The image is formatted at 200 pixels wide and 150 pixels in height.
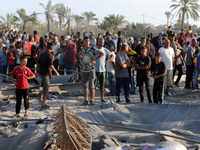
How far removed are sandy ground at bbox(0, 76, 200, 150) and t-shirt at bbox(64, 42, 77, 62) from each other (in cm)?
269

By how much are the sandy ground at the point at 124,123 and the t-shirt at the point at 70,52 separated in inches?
106

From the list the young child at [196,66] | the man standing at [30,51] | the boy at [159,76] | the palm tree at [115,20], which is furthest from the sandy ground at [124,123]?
the palm tree at [115,20]

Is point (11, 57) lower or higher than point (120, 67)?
higher

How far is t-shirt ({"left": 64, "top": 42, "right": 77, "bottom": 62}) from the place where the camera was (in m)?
10.1

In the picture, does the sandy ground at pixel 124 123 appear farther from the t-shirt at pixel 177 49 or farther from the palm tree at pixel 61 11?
the palm tree at pixel 61 11

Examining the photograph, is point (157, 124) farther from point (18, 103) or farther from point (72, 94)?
point (72, 94)

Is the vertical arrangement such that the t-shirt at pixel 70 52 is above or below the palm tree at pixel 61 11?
below

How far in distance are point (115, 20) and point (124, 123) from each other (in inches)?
1197

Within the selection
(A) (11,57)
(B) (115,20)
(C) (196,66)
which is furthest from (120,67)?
(B) (115,20)

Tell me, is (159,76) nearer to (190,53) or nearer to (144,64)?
(144,64)

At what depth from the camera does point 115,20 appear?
34594 millimetres

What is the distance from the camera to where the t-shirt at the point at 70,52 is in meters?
10.1

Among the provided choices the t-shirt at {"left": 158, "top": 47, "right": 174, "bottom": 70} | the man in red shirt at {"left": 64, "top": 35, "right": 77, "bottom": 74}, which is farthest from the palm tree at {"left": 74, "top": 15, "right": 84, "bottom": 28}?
the t-shirt at {"left": 158, "top": 47, "right": 174, "bottom": 70}

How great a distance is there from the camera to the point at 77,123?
14.7ft
